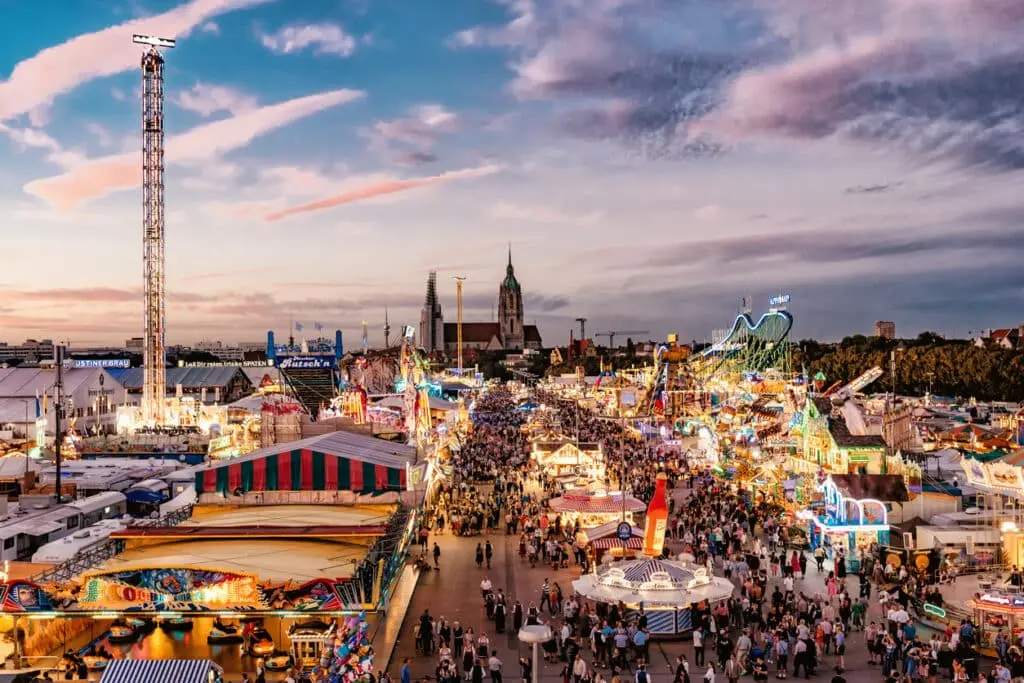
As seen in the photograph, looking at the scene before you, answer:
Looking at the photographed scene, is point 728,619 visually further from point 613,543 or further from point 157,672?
point 157,672

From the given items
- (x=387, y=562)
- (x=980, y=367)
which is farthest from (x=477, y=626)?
(x=980, y=367)

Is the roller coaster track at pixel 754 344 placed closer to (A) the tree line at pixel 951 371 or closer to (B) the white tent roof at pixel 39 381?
(A) the tree line at pixel 951 371

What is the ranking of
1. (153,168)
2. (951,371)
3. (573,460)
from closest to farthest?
(573,460), (153,168), (951,371)

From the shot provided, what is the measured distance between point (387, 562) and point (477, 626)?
3.51 m

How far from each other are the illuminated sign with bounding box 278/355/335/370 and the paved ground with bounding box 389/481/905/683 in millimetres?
24337

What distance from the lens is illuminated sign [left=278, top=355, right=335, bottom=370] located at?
5469 centimetres

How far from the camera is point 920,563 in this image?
25.1 metres

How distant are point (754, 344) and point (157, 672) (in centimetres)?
7555

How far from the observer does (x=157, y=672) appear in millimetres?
14219

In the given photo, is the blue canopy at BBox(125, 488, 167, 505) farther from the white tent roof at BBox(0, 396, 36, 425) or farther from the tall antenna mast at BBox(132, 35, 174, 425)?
the white tent roof at BBox(0, 396, 36, 425)

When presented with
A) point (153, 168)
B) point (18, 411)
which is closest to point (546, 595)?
point (153, 168)

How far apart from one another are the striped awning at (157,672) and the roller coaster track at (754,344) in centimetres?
A: 6138

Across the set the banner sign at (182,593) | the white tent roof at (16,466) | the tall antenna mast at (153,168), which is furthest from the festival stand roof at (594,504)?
the tall antenna mast at (153,168)

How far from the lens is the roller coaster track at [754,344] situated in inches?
2940
